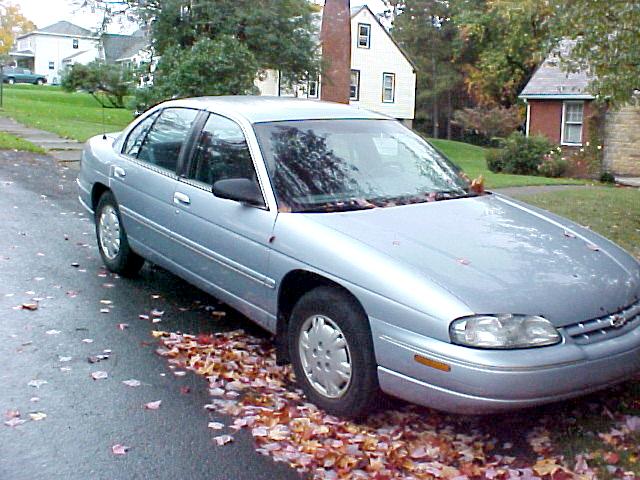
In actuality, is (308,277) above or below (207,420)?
above

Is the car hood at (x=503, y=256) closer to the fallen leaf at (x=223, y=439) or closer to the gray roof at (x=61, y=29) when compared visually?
the fallen leaf at (x=223, y=439)

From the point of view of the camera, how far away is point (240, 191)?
5449 millimetres

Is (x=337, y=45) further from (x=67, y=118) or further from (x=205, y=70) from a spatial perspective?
(x=67, y=118)

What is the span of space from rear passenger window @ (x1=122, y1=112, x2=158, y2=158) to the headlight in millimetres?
3899

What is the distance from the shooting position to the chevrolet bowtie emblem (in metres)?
4.51

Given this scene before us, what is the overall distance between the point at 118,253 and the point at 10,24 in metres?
84.7

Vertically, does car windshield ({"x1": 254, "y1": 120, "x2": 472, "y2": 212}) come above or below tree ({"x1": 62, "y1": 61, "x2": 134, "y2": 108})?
below

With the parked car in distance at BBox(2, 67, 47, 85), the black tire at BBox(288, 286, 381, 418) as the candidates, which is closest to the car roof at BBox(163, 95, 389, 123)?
the black tire at BBox(288, 286, 381, 418)

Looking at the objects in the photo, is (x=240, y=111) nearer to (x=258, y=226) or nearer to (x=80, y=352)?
(x=258, y=226)

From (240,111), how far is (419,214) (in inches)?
64.1

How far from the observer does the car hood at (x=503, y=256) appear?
4359 millimetres

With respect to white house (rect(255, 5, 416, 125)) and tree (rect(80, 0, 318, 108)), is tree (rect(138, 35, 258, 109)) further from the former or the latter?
white house (rect(255, 5, 416, 125))

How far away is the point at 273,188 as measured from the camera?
5480mm

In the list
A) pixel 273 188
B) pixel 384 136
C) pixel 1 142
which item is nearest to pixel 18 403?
pixel 273 188
